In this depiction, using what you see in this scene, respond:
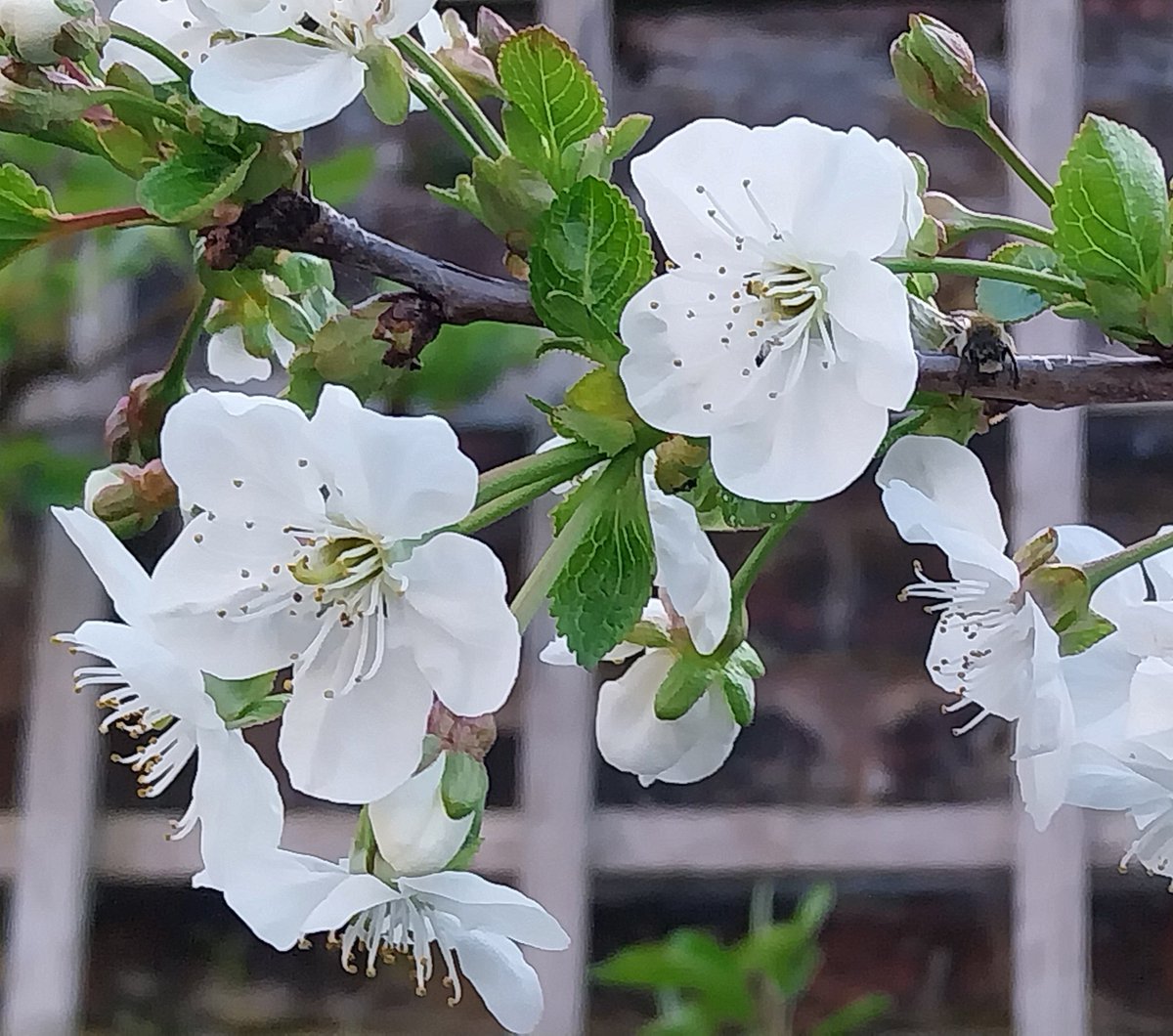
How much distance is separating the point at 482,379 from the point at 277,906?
2.83 ft

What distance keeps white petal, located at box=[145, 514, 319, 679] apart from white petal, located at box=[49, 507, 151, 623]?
0.02 m

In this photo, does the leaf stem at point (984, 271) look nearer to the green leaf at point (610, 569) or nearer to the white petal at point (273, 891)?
the green leaf at point (610, 569)

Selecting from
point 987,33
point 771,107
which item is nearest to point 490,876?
point 771,107

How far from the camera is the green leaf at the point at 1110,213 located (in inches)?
14.3

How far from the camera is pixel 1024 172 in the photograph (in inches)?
16.1

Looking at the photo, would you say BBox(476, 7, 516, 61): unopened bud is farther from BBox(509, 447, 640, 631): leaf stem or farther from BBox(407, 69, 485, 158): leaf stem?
BBox(509, 447, 640, 631): leaf stem

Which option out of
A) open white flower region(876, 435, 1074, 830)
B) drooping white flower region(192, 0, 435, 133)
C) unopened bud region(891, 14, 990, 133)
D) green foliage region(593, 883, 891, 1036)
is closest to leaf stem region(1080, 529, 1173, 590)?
open white flower region(876, 435, 1074, 830)

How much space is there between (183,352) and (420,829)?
163 millimetres

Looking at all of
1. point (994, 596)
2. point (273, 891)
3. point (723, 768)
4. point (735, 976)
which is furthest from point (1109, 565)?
point (723, 768)

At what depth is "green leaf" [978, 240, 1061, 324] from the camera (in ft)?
1.40

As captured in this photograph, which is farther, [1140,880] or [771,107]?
[771,107]

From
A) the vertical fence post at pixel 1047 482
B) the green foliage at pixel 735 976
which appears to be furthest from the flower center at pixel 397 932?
the vertical fence post at pixel 1047 482

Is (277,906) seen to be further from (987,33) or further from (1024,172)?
(987,33)

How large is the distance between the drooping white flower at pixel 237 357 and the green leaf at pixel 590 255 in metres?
0.15
